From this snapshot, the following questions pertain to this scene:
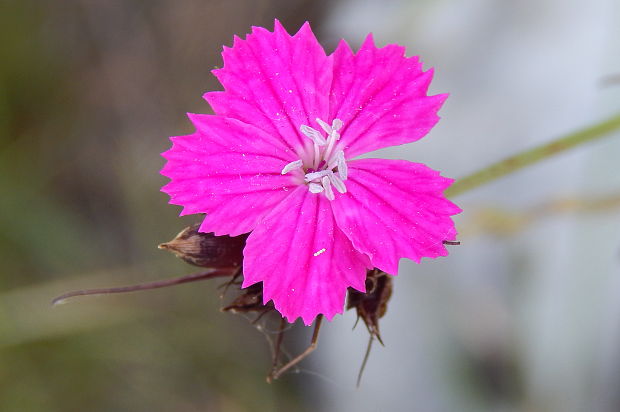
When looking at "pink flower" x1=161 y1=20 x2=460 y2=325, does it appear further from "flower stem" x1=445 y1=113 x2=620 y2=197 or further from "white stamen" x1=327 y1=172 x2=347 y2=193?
"flower stem" x1=445 y1=113 x2=620 y2=197

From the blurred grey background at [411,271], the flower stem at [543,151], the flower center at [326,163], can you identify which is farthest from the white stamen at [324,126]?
the blurred grey background at [411,271]

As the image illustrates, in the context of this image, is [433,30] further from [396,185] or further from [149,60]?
[396,185]

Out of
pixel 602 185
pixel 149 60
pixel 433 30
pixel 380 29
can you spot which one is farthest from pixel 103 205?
pixel 602 185

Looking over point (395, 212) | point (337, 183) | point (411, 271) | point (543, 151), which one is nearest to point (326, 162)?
point (337, 183)

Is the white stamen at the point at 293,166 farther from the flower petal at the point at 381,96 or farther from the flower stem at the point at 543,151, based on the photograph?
the flower stem at the point at 543,151

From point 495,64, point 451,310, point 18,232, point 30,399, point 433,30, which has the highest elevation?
point 433,30

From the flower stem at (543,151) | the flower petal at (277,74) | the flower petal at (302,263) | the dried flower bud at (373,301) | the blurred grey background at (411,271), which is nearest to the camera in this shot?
the flower petal at (302,263)

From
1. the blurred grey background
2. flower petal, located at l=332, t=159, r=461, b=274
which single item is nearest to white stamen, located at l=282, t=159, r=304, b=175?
flower petal, located at l=332, t=159, r=461, b=274
